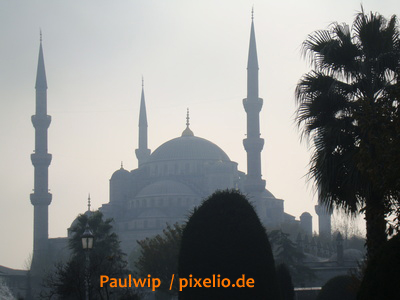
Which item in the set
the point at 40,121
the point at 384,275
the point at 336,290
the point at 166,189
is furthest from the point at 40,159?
the point at 384,275

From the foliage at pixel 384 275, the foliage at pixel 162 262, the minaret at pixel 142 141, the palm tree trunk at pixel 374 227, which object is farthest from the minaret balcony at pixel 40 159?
the foliage at pixel 384 275

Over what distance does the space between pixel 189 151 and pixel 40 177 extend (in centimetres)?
2262

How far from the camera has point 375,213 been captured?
11.0 meters

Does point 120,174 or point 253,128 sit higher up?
point 253,128

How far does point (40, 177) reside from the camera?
78.6 meters

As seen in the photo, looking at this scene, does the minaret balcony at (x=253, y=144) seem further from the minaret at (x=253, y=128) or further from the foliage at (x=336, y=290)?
the foliage at (x=336, y=290)

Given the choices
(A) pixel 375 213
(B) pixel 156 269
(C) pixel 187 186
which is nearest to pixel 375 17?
(A) pixel 375 213

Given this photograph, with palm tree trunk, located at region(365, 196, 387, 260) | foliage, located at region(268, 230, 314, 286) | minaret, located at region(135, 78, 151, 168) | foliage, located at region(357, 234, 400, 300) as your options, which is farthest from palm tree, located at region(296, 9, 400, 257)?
minaret, located at region(135, 78, 151, 168)

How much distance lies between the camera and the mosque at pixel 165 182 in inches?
3066

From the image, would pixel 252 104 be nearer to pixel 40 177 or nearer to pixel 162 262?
pixel 40 177

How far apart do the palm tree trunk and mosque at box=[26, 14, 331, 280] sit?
191 ft

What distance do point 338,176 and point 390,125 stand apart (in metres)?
1.89

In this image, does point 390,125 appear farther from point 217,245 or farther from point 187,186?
point 187,186

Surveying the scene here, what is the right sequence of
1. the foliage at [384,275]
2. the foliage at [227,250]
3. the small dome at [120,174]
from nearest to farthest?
1. the foliage at [384,275]
2. the foliage at [227,250]
3. the small dome at [120,174]
